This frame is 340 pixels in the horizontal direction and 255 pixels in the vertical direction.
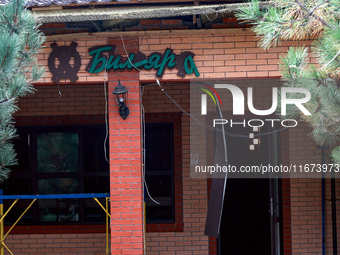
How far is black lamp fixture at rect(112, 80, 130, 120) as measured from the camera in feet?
18.4

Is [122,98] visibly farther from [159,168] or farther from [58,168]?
[58,168]

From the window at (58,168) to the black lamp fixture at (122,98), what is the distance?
2.23 metres

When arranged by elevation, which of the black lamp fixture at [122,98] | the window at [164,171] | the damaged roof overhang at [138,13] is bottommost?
the window at [164,171]

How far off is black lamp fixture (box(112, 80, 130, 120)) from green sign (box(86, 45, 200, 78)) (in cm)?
29

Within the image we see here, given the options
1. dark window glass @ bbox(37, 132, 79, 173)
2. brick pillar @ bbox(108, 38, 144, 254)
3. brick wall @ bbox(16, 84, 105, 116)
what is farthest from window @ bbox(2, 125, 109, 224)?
brick pillar @ bbox(108, 38, 144, 254)

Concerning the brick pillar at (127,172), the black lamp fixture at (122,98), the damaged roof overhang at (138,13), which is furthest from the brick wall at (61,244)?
the damaged roof overhang at (138,13)

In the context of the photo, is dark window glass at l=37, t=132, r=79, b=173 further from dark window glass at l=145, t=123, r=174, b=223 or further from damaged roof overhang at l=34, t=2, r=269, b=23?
damaged roof overhang at l=34, t=2, r=269, b=23

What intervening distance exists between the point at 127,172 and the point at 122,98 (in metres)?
0.88

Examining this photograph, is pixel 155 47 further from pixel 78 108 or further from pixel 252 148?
pixel 252 148

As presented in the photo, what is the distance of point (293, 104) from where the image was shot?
4.35m

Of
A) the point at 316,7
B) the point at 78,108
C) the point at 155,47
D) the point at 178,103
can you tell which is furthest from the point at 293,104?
the point at 78,108

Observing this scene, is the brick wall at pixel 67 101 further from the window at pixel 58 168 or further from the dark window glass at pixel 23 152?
the dark window glass at pixel 23 152

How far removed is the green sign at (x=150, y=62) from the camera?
19.1ft

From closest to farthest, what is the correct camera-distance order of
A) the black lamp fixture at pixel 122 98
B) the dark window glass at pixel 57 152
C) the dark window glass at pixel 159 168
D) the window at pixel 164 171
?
the black lamp fixture at pixel 122 98
the window at pixel 164 171
the dark window glass at pixel 159 168
the dark window glass at pixel 57 152
